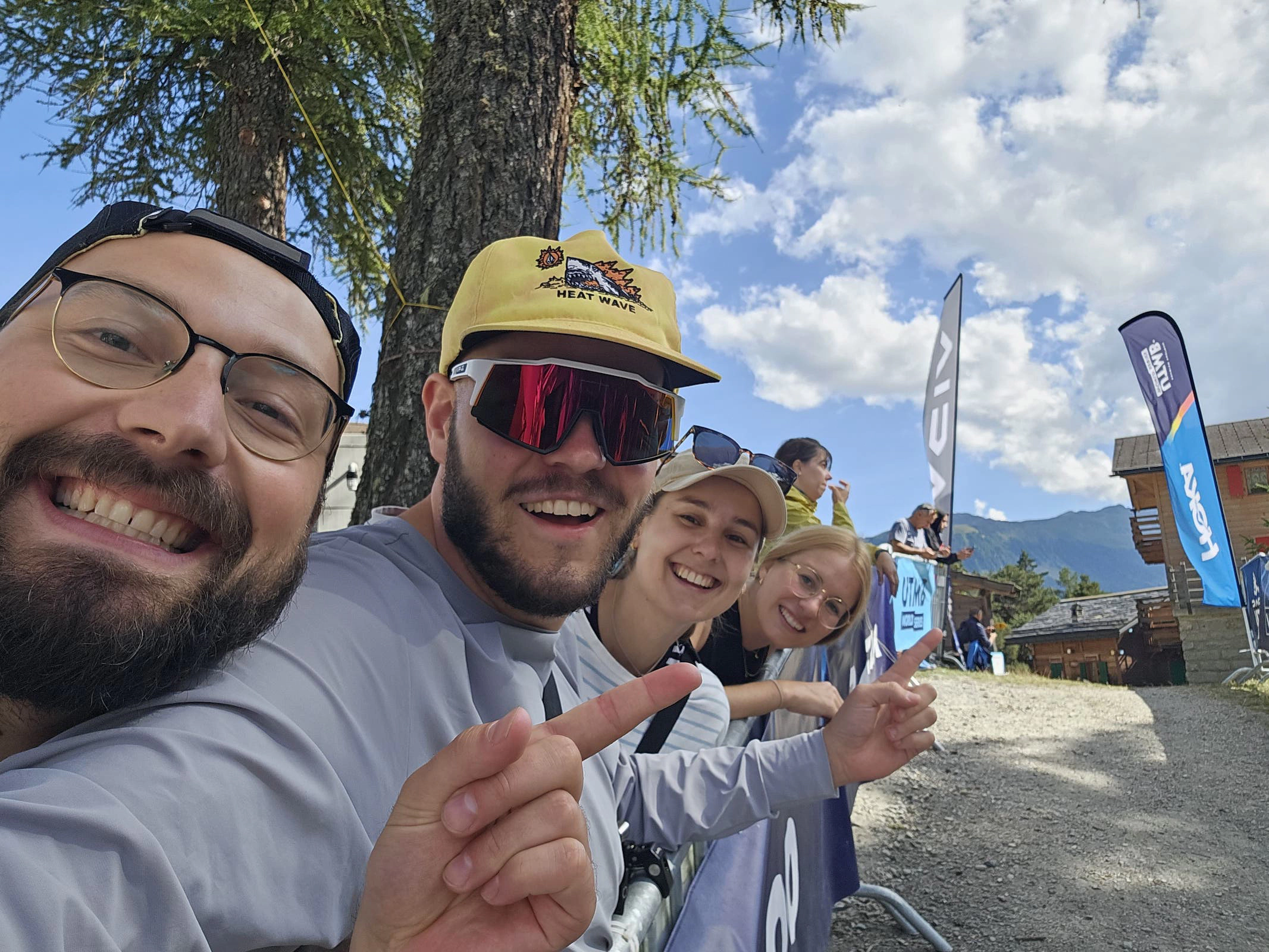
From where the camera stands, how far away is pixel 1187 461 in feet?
38.5

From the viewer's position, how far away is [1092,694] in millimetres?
11383

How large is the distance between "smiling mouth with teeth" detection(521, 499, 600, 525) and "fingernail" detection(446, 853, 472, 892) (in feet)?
2.73

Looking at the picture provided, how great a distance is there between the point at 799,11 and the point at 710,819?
4405 mm

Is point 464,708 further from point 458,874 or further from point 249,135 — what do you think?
point 249,135

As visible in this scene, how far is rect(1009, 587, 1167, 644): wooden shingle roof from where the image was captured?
32094 millimetres

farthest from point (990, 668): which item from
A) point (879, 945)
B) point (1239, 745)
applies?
point (879, 945)

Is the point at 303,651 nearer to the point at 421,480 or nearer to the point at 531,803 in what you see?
the point at 531,803

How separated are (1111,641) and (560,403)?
3635cm

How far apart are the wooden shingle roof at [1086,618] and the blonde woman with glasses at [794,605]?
33.2 meters

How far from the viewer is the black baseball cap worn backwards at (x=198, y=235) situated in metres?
1.14

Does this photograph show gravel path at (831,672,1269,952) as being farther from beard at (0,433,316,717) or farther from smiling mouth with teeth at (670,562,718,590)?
beard at (0,433,316,717)

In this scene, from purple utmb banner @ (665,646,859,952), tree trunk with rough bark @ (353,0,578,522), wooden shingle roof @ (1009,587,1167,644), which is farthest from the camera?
wooden shingle roof @ (1009,587,1167,644)

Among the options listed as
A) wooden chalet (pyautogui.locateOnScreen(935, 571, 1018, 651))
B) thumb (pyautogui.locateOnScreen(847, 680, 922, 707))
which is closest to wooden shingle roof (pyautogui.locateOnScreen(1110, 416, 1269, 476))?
wooden chalet (pyautogui.locateOnScreen(935, 571, 1018, 651))

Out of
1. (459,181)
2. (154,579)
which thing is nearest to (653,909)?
(154,579)
